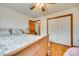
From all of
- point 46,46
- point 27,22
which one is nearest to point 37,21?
point 27,22

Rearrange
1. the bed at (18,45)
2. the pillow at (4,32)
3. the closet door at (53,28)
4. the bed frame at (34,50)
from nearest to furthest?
the bed at (18,45) < the bed frame at (34,50) < the closet door at (53,28) < the pillow at (4,32)

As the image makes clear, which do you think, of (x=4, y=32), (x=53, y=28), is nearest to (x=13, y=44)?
(x=53, y=28)

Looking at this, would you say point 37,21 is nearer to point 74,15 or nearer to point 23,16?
point 23,16

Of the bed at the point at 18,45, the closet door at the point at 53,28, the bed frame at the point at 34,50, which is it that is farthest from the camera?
the closet door at the point at 53,28

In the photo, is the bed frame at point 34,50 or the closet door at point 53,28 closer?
the bed frame at point 34,50

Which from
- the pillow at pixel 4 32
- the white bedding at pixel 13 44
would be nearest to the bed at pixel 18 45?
the white bedding at pixel 13 44

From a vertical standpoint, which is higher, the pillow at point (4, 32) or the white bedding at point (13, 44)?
the pillow at point (4, 32)

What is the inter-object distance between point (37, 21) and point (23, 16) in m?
0.26

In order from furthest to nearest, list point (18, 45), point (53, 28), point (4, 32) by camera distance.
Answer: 1. point (4, 32)
2. point (53, 28)
3. point (18, 45)

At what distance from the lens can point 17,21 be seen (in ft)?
5.51

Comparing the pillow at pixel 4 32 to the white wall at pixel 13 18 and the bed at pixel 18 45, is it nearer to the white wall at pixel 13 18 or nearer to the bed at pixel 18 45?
the white wall at pixel 13 18

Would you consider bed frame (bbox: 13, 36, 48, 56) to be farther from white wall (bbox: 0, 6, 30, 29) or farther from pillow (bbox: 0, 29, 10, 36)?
pillow (bbox: 0, 29, 10, 36)

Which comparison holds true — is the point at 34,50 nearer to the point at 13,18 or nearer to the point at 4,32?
the point at 13,18

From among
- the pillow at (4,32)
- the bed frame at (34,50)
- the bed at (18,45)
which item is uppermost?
the pillow at (4,32)
